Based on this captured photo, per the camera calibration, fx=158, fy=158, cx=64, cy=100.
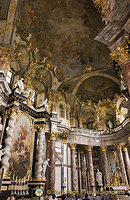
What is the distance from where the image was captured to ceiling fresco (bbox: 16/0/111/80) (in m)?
16.4

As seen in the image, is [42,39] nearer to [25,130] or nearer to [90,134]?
[25,130]

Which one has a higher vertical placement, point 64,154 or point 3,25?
point 3,25

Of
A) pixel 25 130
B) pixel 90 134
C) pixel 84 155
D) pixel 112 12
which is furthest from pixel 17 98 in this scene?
pixel 84 155

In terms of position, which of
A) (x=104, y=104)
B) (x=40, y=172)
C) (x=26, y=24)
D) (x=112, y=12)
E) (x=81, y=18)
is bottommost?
(x=40, y=172)

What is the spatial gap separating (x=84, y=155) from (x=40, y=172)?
986 centimetres

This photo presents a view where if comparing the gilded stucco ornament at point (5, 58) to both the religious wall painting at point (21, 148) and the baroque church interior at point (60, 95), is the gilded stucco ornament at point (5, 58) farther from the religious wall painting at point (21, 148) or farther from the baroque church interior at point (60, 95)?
the religious wall painting at point (21, 148)

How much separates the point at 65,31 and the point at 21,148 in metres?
14.0

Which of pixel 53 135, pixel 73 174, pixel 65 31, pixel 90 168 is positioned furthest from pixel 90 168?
pixel 65 31

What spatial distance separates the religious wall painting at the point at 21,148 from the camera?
12.2 metres

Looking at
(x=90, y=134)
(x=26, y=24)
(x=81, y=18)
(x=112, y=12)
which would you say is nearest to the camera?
(x=112, y=12)

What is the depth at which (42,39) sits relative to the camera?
61.3 ft

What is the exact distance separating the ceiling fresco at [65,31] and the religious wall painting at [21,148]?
8673mm

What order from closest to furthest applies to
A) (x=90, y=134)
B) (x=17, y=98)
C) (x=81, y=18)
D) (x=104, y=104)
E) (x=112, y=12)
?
(x=112, y=12), (x=17, y=98), (x=81, y=18), (x=90, y=134), (x=104, y=104)

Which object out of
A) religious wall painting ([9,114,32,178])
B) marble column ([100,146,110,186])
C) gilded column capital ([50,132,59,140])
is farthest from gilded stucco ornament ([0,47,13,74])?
marble column ([100,146,110,186])
